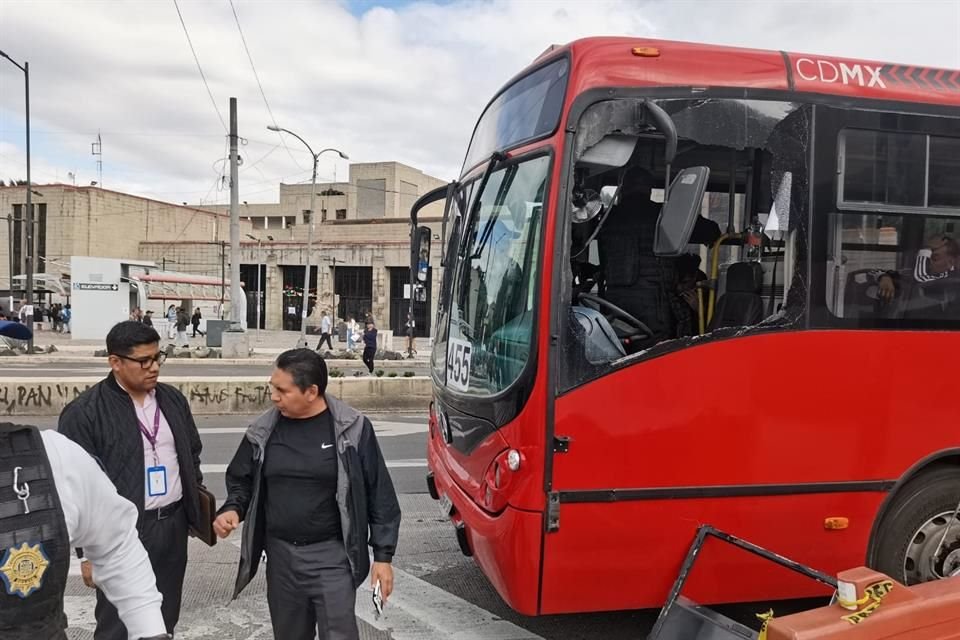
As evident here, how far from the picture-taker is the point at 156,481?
3084 mm

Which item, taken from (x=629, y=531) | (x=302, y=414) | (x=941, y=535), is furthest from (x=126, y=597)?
(x=941, y=535)

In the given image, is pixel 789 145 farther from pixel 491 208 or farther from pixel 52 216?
pixel 52 216

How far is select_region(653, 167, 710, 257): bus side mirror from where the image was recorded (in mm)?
3205

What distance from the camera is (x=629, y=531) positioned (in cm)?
343

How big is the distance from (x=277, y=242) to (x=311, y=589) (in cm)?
4529

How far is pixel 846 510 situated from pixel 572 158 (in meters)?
2.40

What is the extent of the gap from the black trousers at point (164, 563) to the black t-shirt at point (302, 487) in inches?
19.8

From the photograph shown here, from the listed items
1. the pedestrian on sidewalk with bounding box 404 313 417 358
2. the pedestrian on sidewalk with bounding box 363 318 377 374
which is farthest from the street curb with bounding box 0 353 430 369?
the pedestrian on sidewalk with bounding box 363 318 377 374

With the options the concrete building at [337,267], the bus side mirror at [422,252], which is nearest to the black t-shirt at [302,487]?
the bus side mirror at [422,252]

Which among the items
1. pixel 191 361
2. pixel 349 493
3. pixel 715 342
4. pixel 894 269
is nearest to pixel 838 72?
pixel 894 269

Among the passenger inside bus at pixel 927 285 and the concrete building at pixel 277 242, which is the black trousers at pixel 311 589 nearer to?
the passenger inside bus at pixel 927 285

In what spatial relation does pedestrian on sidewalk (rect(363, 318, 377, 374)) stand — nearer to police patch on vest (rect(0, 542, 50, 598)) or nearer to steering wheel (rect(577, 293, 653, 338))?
steering wheel (rect(577, 293, 653, 338))

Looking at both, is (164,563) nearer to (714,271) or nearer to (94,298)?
(714,271)

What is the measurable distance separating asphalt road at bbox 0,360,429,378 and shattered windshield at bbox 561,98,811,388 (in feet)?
46.7
